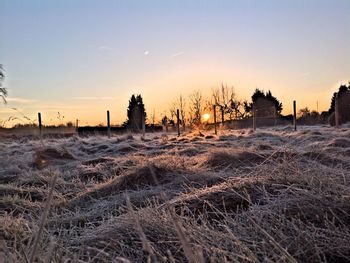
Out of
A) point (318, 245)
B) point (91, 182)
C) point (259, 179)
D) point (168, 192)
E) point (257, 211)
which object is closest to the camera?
point (318, 245)

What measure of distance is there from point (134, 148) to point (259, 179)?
6.73 metres

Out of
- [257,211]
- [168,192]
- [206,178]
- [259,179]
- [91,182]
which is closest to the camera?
[257,211]

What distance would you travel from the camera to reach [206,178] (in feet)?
12.6

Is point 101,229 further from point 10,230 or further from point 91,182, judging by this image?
point 91,182

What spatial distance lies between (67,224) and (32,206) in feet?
2.51

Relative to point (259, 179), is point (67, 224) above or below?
below

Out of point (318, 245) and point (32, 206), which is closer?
point (318, 245)

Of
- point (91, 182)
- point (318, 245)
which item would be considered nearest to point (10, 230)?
point (318, 245)

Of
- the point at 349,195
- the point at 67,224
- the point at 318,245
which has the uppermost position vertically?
the point at 349,195

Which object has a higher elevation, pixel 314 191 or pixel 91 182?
pixel 314 191

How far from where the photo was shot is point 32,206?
3.55 meters

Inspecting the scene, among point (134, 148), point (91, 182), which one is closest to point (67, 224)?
Result: point (91, 182)

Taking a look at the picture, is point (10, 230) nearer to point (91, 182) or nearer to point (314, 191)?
point (314, 191)

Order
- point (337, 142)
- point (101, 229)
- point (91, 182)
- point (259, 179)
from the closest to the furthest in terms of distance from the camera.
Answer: point (101, 229)
point (259, 179)
point (91, 182)
point (337, 142)
